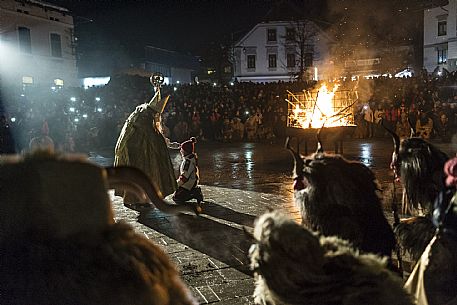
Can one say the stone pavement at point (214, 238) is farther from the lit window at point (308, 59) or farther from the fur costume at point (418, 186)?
the lit window at point (308, 59)

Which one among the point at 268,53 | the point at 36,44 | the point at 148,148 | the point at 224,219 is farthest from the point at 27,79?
the point at 224,219

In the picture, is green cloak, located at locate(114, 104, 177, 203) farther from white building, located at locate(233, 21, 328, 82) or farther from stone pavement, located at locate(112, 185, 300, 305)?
white building, located at locate(233, 21, 328, 82)

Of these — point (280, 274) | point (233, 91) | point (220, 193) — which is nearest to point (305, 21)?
point (233, 91)

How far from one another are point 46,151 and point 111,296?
0.43 metres

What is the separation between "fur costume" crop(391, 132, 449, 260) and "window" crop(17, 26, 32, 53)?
32.2 metres

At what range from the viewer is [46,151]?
1328 mm

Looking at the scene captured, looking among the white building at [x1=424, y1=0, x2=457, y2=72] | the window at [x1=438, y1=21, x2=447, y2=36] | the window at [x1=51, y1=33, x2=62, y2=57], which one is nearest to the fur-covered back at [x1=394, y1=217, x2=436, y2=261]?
the window at [x1=51, y1=33, x2=62, y2=57]

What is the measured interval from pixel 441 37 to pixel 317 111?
36996 mm

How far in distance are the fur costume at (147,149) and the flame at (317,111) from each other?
2468mm

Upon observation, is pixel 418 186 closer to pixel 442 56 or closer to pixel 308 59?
pixel 308 59

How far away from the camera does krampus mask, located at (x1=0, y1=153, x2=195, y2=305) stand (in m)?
1.22

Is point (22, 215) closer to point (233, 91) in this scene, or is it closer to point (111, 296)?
point (111, 296)

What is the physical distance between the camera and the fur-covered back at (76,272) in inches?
48.3

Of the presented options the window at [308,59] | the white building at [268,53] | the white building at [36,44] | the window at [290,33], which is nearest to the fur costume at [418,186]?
the white building at [36,44]
